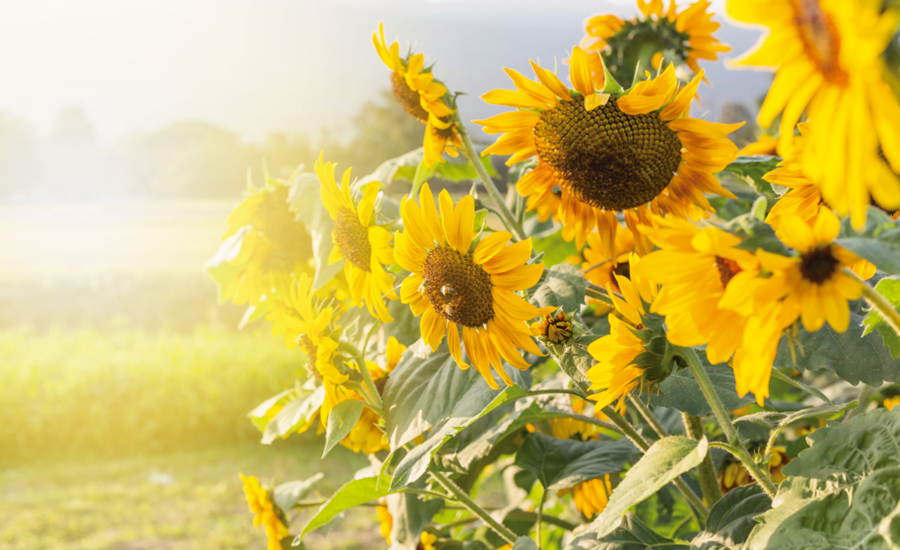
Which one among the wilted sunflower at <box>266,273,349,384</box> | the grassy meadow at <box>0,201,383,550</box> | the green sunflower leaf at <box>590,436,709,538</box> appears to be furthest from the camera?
the grassy meadow at <box>0,201,383,550</box>

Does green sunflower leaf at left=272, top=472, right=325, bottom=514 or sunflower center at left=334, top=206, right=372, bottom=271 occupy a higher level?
sunflower center at left=334, top=206, right=372, bottom=271

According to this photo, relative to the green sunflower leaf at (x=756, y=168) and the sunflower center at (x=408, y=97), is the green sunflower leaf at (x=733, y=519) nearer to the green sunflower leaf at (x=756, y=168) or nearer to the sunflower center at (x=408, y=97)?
the green sunflower leaf at (x=756, y=168)

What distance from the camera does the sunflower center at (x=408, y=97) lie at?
614mm

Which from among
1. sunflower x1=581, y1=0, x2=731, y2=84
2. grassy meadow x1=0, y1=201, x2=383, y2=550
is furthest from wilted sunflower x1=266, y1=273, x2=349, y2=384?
grassy meadow x1=0, y1=201, x2=383, y2=550

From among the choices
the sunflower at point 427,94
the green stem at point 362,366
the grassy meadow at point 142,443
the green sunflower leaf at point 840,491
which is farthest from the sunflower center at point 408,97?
the grassy meadow at point 142,443

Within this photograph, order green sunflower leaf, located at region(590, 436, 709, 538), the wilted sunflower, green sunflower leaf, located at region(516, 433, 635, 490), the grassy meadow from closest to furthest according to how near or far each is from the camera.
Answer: green sunflower leaf, located at region(590, 436, 709, 538) → the wilted sunflower → green sunflower leaf, located at region(516, 433, 635, 490) → the grassy meadow

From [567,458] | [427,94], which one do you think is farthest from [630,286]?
[567,458]

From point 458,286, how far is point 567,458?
1.16 ft

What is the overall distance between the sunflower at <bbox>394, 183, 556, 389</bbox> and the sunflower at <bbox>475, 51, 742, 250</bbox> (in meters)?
0.08

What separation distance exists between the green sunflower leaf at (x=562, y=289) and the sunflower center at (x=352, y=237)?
0.53 ft

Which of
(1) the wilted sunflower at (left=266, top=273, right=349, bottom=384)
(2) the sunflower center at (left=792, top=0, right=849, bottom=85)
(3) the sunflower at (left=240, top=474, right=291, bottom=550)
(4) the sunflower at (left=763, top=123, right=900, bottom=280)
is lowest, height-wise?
(3) the sunflower at (left=240, top=474, right=291, bottom=550)

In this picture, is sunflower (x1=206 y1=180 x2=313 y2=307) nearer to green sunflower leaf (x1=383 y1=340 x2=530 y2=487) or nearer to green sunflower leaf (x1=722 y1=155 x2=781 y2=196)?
green sunflower leaf (x1=383 y1=340 x2=530 y2=487)

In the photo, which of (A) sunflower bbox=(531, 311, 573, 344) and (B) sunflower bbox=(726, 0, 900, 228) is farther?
(A) sunflower bbox=(531, 311, 573, 344)

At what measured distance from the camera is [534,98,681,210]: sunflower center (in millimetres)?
454
